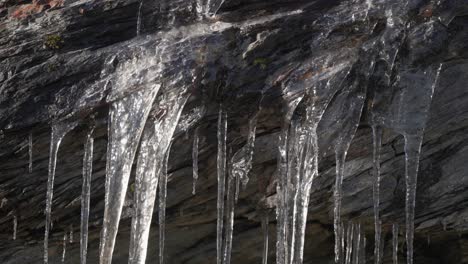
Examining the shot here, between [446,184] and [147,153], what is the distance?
7.68ft

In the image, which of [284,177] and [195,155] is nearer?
[284,177]

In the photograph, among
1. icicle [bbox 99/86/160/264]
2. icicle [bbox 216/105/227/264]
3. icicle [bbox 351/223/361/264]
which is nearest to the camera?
icicle [bbox 99/86/160/264]

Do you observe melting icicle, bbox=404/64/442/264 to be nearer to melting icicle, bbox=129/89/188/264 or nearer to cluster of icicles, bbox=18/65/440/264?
cluster of icicles, bbox=18/65/440/264

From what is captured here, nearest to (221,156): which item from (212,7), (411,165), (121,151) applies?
(121,151)

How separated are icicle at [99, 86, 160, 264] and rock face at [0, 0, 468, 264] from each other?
0.09 meters

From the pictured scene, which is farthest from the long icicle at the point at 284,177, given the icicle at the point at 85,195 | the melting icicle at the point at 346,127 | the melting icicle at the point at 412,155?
the icicle at the point at 85,195

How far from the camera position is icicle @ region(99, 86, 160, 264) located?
6051 mm

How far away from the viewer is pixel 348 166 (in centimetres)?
668

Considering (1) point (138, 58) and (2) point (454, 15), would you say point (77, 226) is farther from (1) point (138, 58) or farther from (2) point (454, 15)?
(2) point (454, 15)

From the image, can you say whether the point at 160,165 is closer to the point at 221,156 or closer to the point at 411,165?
the point at 221,156

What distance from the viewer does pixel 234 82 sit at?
20.1ft

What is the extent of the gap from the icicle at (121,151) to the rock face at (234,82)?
0.09 meters

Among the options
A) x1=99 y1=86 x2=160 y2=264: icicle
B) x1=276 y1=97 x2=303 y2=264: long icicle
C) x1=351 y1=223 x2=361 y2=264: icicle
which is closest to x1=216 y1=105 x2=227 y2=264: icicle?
x1=276 y1=97 x2=303 y2=264: long icicle

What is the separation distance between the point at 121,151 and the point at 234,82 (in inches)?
36.1
